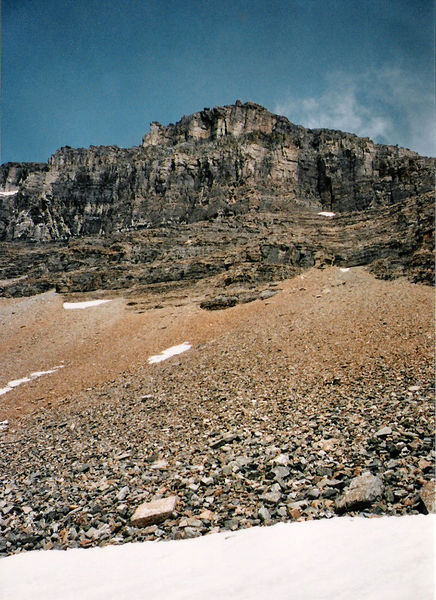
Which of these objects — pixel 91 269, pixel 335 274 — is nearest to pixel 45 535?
pixel 335 274

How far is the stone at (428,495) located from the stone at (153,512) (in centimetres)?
325

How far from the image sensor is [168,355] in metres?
17.6

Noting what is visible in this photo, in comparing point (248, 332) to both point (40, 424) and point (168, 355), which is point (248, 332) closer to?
point (168, 355)

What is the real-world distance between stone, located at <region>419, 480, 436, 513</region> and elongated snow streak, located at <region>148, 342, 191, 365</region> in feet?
45.0

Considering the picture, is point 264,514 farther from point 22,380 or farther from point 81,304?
point 81,304

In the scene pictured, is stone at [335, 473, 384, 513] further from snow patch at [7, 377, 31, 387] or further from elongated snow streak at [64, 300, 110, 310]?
elongated snow streak at [64, 300, 110, 310]

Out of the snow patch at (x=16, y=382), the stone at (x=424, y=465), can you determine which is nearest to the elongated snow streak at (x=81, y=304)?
the snow patch at (x=16, y=382)

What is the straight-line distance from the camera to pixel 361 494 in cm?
413

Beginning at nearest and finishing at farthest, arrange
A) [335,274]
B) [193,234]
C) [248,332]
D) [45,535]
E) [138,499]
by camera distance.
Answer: [45,535]
[138,499]
[248,332]
[335,274]
[193,234]

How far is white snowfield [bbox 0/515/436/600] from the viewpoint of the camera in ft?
7.16

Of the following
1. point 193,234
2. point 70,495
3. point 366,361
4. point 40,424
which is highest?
point 193,234

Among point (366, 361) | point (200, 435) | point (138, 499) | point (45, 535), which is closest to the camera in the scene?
point (45, 535)

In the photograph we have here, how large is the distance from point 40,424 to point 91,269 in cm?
3290

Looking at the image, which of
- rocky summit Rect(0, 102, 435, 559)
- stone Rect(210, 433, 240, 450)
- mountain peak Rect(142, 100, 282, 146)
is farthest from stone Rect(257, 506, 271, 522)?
mountain peak Rect(142, 100, 282, 146)
